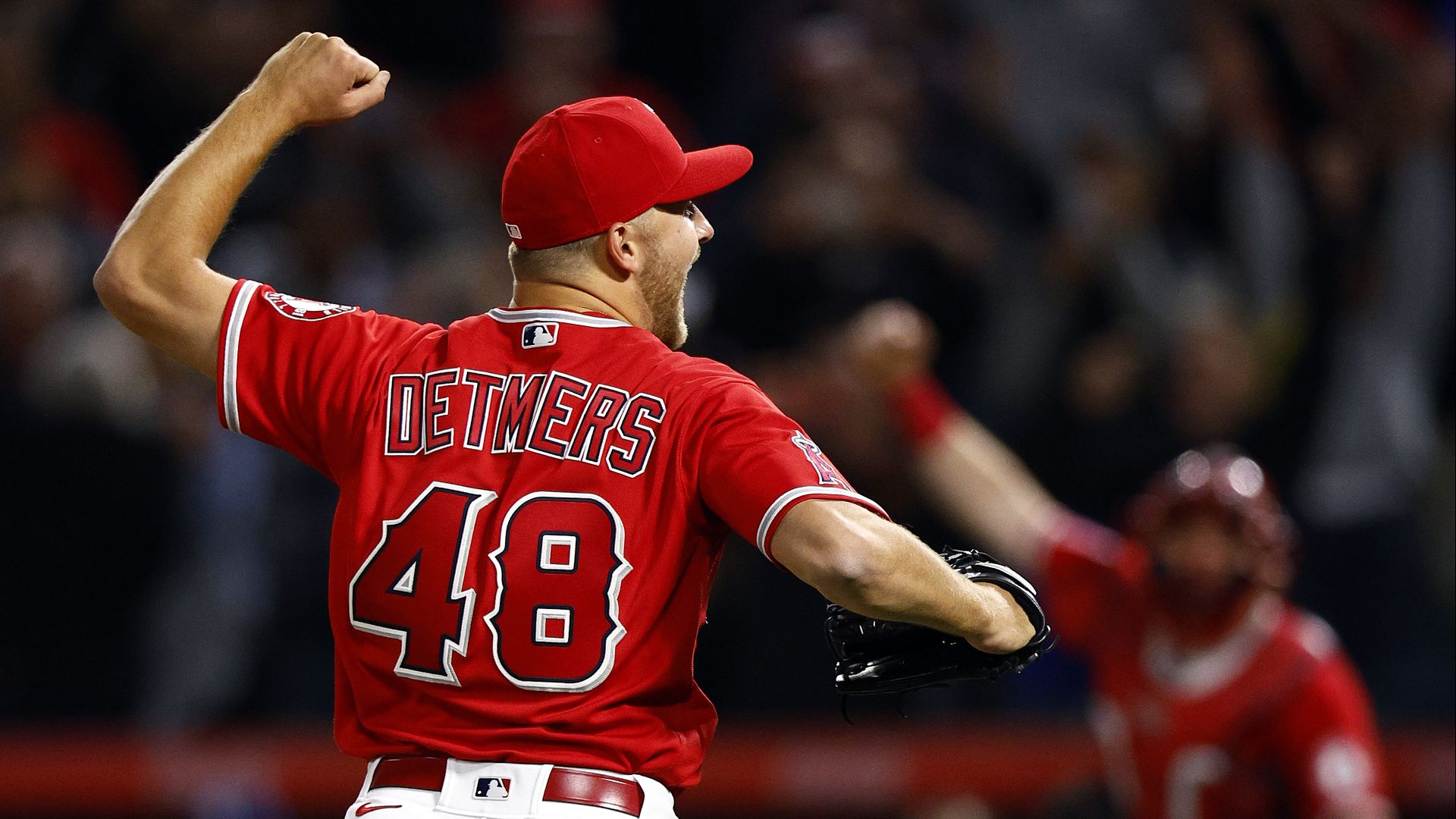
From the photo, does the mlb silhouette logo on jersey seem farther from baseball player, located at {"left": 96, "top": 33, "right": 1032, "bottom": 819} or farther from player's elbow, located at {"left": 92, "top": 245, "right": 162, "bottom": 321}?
player's elbow, located at {"left": 92, "top": 245, "right": 162, "bottom": 321}

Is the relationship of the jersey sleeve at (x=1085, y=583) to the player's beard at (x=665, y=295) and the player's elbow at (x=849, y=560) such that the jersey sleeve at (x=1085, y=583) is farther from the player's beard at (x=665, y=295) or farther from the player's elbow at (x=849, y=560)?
the player's elbow at (x=849, y=560)

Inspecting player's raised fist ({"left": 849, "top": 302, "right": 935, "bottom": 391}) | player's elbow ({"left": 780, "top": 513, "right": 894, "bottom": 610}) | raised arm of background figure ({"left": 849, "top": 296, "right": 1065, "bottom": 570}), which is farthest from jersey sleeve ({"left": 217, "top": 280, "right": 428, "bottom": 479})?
raised arm of background figure ({"left": 849, "top": 296, "right": 1065, "bottom": 570})

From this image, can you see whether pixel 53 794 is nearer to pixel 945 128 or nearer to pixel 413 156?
pixel 413 156

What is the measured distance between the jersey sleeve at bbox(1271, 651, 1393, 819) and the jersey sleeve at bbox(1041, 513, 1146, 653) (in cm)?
73

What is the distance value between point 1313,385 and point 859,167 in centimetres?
209

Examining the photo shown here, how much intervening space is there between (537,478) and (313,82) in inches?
34.8

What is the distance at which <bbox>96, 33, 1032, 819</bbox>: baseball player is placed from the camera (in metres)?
2.72

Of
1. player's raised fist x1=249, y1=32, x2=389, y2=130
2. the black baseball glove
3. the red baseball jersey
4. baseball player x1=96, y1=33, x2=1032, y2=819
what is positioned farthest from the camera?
the red baseball jersey

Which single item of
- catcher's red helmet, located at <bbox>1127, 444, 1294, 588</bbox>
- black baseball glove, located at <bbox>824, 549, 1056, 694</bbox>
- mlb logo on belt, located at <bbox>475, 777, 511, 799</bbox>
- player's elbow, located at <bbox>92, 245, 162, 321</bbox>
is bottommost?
catcher's red helmet, located at <bbox>1127, 444, 1294, 588</bbox>

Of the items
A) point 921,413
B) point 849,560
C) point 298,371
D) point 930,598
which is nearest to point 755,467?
point 849,560

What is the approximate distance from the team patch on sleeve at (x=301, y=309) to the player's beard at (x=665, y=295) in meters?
0.52

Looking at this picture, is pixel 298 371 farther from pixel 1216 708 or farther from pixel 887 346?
pixel 1216 708

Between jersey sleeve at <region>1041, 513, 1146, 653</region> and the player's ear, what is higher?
the player's ear

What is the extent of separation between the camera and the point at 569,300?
3.01m
